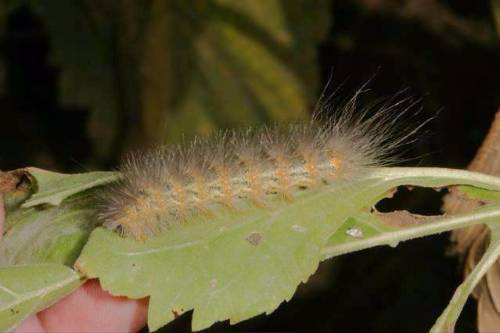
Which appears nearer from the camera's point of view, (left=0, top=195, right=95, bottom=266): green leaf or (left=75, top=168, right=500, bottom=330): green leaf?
(left=75, top=168, right=500, bottom=330): green leaf

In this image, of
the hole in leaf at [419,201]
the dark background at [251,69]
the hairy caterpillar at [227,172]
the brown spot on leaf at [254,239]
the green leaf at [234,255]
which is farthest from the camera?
the dark background at [251,69]

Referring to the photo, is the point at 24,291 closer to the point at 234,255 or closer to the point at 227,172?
the point at 234,255

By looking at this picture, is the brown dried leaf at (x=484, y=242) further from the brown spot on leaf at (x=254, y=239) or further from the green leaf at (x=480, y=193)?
the brown spot on leaf at (x=254, y=239)

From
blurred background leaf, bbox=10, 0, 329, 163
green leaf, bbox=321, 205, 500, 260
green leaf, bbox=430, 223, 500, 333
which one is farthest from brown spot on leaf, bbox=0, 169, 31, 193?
blurred background leaf, bbox=10, 0, 329, 163

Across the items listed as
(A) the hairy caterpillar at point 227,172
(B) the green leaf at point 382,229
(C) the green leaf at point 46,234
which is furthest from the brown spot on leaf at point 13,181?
(B) the green leaf at point 382,229

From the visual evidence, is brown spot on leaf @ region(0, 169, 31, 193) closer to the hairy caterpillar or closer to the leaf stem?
the hairy caterpillar

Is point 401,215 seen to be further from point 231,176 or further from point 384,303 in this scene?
point 384,303

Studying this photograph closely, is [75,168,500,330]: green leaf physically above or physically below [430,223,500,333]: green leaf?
below
